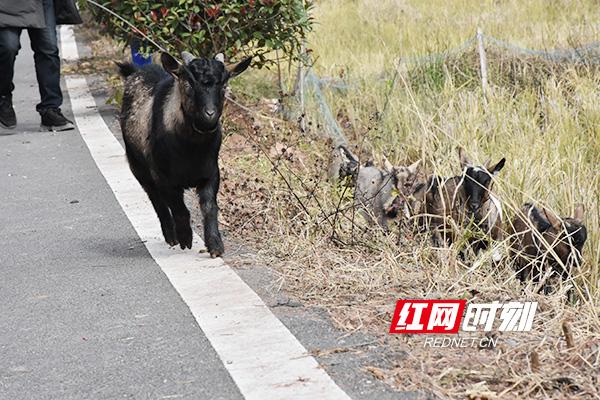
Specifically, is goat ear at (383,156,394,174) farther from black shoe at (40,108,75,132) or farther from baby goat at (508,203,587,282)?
black shoe at (40,108,75,132)

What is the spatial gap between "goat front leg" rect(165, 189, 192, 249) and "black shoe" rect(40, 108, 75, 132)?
4715 millimetres

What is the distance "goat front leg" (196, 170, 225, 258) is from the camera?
273 inches

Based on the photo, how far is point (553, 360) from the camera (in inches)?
190

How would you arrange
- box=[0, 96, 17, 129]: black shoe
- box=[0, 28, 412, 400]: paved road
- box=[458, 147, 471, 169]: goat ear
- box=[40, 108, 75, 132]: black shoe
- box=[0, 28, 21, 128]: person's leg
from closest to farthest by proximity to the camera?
box=[0, 28, 412, 400]: paved road
box=[458, 147, 471, 169]: goat ear
box=[0, 28, 21, 128]: person's leg
box=[40, 108, 75, 132]: black shoe
box=[0, 96, 17, 129]: black shoe

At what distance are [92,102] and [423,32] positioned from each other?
4.62 m

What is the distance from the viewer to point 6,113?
12.0 meters

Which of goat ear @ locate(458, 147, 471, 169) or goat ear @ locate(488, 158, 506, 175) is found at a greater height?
goat ear @ locate(488, 158, 506, 175)

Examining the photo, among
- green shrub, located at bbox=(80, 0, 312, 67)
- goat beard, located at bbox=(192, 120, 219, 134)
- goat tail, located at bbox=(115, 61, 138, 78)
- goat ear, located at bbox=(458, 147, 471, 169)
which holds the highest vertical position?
goat tail, located at bbox=(115, 61, 138, 78)

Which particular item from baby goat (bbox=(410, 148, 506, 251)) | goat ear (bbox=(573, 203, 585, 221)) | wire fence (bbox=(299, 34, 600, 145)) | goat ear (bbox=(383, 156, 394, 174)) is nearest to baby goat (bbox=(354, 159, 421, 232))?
goat ear (bbox=(383, 156, 394, 174))

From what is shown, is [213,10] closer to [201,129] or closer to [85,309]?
[201,129]

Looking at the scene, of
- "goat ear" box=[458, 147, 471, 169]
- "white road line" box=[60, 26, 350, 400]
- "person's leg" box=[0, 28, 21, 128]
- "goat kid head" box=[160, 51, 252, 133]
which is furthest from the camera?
"person's leg" box=[0, 28, 21, 128]

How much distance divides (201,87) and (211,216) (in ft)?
2.40

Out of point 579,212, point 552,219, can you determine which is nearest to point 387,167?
point 579,212

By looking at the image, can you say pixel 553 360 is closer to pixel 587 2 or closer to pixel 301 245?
pixel 301 245
